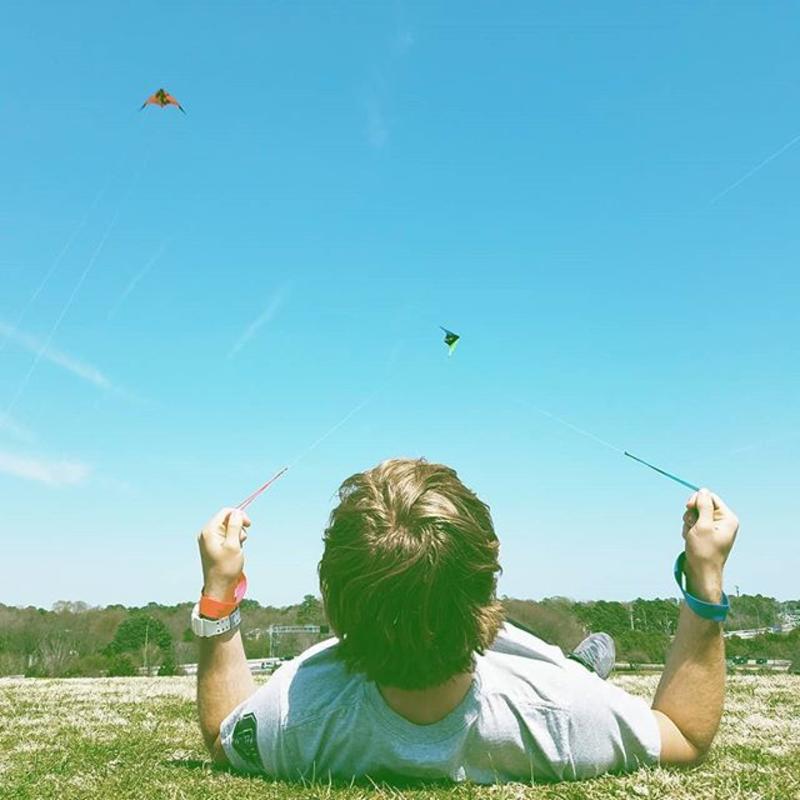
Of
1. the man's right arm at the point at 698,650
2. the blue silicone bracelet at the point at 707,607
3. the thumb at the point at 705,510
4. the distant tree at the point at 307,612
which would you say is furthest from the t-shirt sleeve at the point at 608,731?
the distant tree at the point at 307,612

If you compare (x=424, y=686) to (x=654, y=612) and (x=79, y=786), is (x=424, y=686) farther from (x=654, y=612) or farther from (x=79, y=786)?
(x=654, y=612)

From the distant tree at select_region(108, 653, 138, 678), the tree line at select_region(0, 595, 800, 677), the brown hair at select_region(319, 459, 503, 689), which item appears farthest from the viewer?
the tree line at select_region(0, 595, 800, 677)

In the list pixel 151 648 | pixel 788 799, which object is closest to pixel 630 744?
pixel 788 799

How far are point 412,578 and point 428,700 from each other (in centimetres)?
71

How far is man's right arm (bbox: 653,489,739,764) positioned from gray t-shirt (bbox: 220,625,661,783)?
0.14m

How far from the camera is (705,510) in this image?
344 centimetres

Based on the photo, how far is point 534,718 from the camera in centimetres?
340

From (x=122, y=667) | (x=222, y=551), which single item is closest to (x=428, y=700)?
(x=222, y=551)

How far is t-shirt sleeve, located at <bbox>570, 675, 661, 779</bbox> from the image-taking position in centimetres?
338

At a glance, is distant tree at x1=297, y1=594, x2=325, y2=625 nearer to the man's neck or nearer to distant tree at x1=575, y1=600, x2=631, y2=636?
distant tree at x1=575, y1=600, x2=631, y2=636

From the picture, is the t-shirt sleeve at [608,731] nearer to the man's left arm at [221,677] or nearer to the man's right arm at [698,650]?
the man's right arm at [698,650]

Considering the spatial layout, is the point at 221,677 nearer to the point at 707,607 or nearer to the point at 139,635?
the point at 707,607

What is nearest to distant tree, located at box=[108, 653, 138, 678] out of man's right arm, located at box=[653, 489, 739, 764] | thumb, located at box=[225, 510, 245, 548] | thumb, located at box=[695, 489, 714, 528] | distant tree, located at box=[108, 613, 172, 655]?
distant tree, located at box=[108, 613, 172, 655]

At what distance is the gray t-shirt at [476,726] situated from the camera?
3.42m
